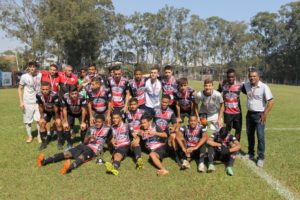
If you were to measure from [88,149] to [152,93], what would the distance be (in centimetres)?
220

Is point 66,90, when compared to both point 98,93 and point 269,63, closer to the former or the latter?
point 98,93

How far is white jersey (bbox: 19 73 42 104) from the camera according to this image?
8914mm

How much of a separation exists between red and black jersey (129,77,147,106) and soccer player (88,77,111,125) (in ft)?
A: 2.02

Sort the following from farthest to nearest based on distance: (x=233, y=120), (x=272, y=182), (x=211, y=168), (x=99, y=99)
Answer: (x=99, y=99) → (x=233, y=120) → (x=211, y=168) → (x=272, y=182)

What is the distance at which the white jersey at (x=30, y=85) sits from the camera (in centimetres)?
891

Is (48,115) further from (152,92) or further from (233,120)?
(233,120)

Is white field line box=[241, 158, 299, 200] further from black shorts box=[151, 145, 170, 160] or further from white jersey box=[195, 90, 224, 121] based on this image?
black shorts box=[151, 145, 170, 160]

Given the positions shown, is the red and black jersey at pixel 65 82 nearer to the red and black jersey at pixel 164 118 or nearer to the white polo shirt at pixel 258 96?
the red and black jersey at pixel 164 118

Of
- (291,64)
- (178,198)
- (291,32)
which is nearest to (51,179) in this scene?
(178,198)

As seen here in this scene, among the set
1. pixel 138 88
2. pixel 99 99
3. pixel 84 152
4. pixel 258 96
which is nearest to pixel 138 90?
pixel 138 88

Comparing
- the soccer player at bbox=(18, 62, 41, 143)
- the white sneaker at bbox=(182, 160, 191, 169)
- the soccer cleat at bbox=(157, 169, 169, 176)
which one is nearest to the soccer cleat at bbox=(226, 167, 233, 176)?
the white sneaker at bbox=(182, 160, 191, 169)

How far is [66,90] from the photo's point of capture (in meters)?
8.80

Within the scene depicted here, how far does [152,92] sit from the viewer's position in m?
Answer: 8.49

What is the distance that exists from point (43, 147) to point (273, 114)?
1017 cm
